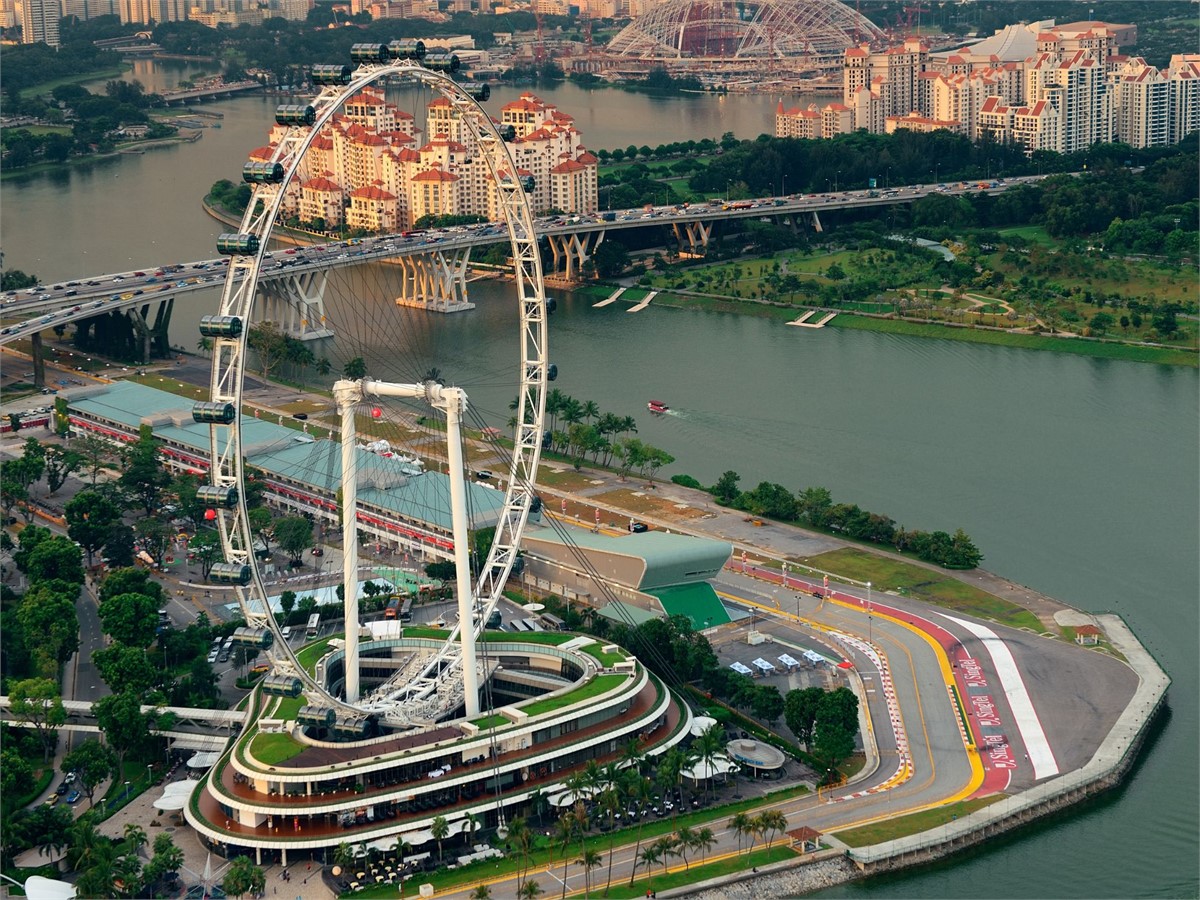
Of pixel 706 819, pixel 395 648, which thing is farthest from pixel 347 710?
pixel 706 819

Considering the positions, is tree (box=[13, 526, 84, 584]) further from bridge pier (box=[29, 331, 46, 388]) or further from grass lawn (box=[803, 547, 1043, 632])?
bridge pier (box=[29, 331, 46, 388])

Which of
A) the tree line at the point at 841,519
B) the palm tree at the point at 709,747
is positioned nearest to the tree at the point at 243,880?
the palm tree at the point at 709,747

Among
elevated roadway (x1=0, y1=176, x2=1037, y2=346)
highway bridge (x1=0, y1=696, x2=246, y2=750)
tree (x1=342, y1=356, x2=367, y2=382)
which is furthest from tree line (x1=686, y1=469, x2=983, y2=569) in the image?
elevated roadway (x1=0, y1=176, x2=1037, y2=346)

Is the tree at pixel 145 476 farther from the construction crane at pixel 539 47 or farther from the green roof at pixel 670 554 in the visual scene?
the construction crane at pixel 539 47

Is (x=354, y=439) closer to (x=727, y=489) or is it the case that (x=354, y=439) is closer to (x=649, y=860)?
(x=649, y=860)

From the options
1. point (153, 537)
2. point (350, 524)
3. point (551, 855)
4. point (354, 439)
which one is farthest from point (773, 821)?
point (153, 537)

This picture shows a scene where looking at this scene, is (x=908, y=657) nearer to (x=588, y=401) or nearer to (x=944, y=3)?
(x=588, y=401)
